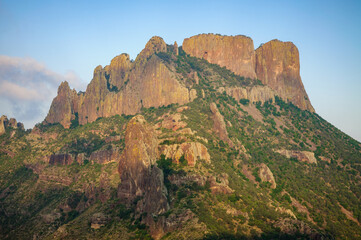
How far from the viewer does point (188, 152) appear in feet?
392

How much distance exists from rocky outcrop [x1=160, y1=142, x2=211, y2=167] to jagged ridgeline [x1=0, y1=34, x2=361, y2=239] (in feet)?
1.25

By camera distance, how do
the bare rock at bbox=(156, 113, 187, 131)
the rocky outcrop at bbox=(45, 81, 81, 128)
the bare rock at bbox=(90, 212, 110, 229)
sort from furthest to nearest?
the rocky outcrop at bbox=(45, 81, 81, 128), the bare rock at bbox=(156, 113, 187, 131), the bare rock at bbox=(90, 212, 110, 229)

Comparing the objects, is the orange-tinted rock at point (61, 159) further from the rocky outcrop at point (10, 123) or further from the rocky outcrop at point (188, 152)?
the rocky outcrop at point (188, 152)

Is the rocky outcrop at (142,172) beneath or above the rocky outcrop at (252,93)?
beneath

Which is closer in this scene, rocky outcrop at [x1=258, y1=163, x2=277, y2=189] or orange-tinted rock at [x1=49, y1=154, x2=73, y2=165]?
rocky outcrop at [x1=258, y1=163, x2=277, y2=189]

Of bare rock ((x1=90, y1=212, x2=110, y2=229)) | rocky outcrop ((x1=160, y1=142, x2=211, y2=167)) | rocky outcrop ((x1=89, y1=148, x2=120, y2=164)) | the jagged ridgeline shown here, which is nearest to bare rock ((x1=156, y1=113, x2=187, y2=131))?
the jagged ridgeline

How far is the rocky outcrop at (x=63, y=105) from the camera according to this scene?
194500mm

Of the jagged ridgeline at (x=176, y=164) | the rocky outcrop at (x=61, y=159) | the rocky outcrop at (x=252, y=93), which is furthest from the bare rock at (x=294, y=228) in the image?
the rocky outcrop at (x=252, y=93)

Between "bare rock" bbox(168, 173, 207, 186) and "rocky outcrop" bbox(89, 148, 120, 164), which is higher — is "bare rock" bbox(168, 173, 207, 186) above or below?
below

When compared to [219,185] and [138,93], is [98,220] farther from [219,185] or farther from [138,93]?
[138,93]

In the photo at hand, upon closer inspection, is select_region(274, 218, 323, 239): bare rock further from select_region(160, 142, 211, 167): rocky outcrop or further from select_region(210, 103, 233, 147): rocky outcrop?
select_region(210, 103, 233, 147): rocky outcrop

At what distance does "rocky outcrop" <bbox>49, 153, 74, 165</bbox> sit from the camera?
15184 centimetres

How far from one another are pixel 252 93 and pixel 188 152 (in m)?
85.3

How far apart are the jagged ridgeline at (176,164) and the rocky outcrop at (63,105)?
0.71 metres
